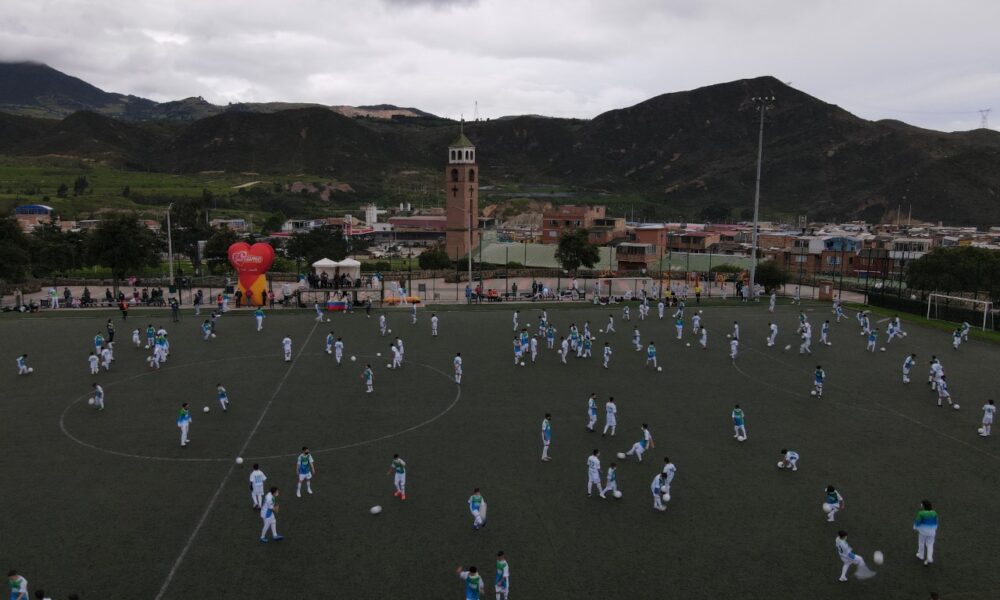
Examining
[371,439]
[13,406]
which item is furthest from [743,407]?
[13,406]

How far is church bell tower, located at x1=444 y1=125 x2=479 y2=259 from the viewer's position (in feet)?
273

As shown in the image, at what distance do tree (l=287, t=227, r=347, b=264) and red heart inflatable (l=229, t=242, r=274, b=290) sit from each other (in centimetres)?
2255

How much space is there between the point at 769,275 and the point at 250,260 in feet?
132

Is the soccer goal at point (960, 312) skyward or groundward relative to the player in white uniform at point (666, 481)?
skyward

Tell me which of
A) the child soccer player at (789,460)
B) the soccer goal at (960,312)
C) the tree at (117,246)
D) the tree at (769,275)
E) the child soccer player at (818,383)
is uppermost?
the tree at (117,246)

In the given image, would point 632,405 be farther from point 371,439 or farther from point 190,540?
point 190,540

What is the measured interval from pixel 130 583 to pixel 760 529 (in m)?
12.9

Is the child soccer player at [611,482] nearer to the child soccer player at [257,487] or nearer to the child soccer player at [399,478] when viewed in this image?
the child soccer player at [399,478]

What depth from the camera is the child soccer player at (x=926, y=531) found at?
12.3 metres

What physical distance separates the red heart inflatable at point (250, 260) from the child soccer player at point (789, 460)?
3441 cm

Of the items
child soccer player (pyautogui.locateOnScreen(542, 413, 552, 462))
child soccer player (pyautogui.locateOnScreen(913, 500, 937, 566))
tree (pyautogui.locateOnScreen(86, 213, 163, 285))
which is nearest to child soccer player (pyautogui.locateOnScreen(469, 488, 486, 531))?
child soccer player (pyautogui.locateOnScreen(542, 413, 552, 462))

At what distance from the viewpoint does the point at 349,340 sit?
32625mm

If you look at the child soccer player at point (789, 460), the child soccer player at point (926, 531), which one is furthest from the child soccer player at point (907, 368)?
the child soccer player at point (926, 531)

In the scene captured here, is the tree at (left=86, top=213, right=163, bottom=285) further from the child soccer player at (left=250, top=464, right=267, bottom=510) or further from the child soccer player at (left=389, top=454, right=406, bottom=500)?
the child soccer player at (left=389, top=454, right=406, bottom=500)
